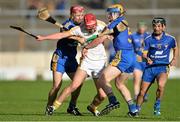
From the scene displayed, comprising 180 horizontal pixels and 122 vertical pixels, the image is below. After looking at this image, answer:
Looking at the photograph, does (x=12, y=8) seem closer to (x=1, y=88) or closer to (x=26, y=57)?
(x=26, y=57)

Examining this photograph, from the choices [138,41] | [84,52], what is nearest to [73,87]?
[84,52]

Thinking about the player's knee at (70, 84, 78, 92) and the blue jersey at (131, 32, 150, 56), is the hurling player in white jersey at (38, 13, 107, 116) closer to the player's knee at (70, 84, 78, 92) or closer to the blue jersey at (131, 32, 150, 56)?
the player's knee at (70, 84, 78, 92)

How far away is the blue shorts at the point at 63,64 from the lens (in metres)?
17.7

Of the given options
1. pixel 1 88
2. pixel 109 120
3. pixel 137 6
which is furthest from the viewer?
pixel 137 6

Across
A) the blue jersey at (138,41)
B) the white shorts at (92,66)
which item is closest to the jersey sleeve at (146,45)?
the white shorts at (92,66)

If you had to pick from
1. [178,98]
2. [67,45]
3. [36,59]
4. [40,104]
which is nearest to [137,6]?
[36,59]

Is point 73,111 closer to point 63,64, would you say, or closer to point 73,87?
point 63,64

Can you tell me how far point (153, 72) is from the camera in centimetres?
1798

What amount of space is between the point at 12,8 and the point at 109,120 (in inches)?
965

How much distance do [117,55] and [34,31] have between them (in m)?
19.6

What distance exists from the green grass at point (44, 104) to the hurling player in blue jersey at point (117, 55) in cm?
39

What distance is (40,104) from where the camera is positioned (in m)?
22.5

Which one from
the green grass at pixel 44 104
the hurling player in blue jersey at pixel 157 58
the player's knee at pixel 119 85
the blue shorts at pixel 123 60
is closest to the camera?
the green grass at pixel 44 104

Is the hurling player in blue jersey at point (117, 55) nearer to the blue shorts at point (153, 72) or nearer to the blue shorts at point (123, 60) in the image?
the blue shorts at point (123, 60)
